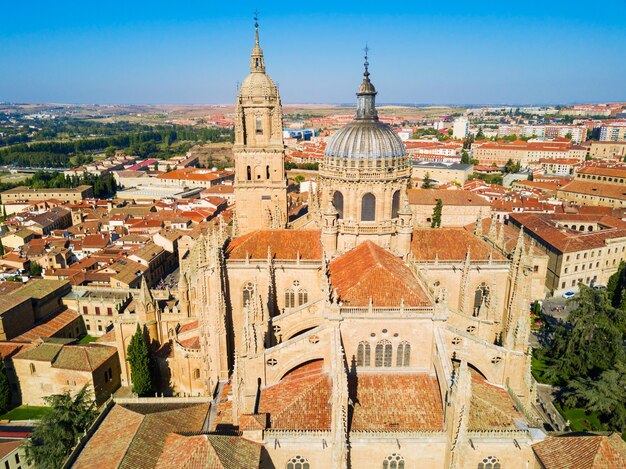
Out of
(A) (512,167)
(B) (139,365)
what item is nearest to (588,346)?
(B) (139,365)

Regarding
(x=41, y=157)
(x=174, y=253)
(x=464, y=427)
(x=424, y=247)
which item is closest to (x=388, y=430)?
(x=464, y=427)

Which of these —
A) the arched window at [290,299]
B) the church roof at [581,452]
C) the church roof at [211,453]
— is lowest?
the church roof at [581,452]

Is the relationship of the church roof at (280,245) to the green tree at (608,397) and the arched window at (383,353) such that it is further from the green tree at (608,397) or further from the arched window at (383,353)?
the green tree at (608,397)

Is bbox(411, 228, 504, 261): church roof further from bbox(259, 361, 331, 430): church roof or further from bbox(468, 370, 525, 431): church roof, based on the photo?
bbox(259, 361, 331, 430): church roof

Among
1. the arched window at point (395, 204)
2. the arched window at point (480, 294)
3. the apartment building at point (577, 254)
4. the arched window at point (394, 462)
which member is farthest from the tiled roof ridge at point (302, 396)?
the apartment building at point (577, 254)

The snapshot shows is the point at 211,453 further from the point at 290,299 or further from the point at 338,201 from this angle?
the point at 338,201
